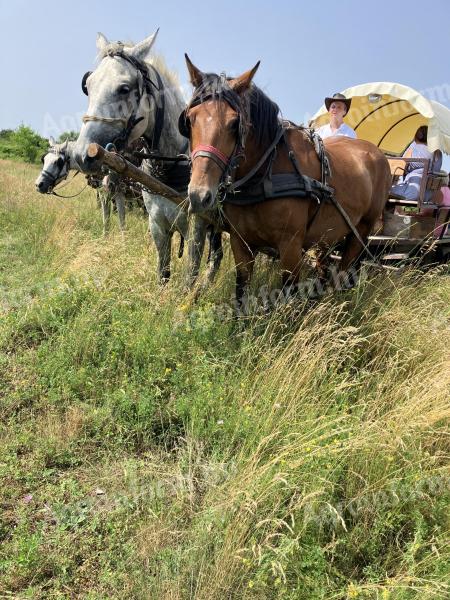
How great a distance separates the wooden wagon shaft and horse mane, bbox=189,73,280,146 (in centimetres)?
62

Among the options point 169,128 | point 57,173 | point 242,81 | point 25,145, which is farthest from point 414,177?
point 25,145

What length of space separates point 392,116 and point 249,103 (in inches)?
194

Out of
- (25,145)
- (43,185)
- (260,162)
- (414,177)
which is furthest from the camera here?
(25,145)

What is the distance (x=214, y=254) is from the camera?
4328 millimetres

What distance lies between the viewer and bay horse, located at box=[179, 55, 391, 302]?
2.46 meters

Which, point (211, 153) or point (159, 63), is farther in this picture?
point (159, 63)

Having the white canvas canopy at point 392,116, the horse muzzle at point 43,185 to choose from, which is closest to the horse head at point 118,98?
the horse muzzle at point 43,185

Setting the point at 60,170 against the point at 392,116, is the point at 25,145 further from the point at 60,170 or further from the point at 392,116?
the point at 392,116

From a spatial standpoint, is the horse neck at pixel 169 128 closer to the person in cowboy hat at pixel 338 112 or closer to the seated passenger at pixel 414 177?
the person in cowboy hat at pixel 338 112

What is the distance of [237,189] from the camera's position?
2.92m

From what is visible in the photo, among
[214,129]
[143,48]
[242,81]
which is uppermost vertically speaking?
[143,48]

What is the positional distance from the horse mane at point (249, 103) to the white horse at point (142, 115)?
722 millimetres

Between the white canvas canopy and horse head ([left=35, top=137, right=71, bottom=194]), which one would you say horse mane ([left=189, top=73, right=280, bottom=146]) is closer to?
the white canvas canopy

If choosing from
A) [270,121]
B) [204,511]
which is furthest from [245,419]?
[270,121]
